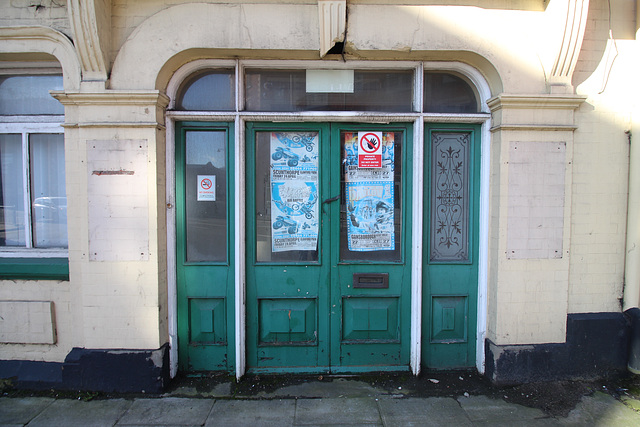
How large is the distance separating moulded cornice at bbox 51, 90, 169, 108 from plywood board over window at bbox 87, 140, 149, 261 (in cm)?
36

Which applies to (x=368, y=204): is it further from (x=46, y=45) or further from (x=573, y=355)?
(x=46, y=45)

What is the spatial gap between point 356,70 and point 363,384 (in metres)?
3.11

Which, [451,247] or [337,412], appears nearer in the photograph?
[337,412]

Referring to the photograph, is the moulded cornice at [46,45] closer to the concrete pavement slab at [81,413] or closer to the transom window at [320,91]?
the transom window at [320,91]

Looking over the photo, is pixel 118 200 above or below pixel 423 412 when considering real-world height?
above

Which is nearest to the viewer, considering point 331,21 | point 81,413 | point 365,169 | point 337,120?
point 81,413

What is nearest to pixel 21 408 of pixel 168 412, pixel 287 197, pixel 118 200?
pixel 168 412

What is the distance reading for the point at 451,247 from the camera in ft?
12.2

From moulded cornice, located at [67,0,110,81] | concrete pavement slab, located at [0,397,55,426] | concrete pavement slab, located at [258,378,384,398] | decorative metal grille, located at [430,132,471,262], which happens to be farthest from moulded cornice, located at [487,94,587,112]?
concrete pavement slab, located at [0,397,55,426]

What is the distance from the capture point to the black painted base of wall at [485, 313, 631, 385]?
3459 millimetres

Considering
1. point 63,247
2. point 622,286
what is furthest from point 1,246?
point 622,286

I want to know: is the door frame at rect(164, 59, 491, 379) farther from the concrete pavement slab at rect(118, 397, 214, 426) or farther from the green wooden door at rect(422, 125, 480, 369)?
the concrete pavement slab at rect(118, 397, 214, 426)

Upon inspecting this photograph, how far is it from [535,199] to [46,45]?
190 inches

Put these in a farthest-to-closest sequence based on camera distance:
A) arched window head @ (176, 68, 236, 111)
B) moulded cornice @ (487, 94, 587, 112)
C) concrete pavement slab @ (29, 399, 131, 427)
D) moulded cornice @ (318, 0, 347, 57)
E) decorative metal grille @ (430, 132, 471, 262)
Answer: decorative metal grille @ (430, 132, 471, 262) → arched window head @ (176, 68, 236, 111) → moulded cornice @ (487, 94, 587, 112) → moulded cornice @ (318, 0, 347, 57) → concrete pavement slab @ (29, 399, 131, 427)
